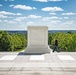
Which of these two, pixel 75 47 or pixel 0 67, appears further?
pixel 75 47

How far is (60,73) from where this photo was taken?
33.6 ft

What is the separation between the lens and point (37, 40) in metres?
17.4

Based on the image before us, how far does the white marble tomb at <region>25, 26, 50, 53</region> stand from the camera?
17250 millimetres

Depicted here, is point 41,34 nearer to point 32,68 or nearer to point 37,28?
point 37,28

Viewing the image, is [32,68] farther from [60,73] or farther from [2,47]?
[2,47]

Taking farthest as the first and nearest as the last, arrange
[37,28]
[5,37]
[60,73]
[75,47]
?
[5,37] → [75,47] → [37,28] → [60,73]

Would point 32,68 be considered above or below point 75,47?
above

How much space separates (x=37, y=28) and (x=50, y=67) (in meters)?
6.12

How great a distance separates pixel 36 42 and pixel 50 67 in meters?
6.04

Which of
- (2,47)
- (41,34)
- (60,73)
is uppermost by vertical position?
(41,34)

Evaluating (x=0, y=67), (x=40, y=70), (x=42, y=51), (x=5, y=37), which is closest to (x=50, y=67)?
(x=40, y=70)

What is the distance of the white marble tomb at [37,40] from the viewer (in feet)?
56.6

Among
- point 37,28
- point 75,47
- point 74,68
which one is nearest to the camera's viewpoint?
point 74,68

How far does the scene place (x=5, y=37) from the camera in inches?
2095
